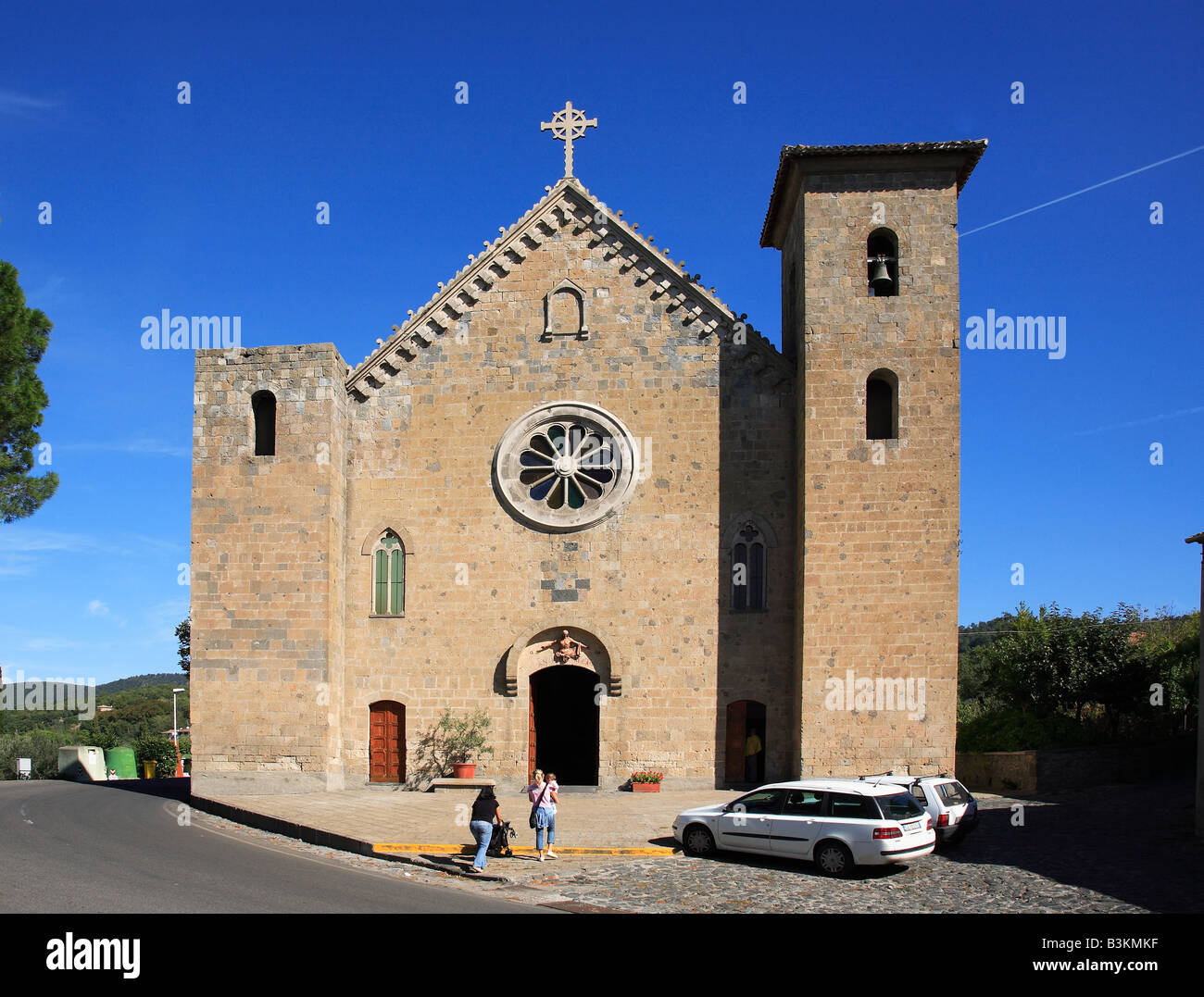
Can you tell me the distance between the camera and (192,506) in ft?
79.8

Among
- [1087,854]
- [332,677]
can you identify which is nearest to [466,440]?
[332,677]

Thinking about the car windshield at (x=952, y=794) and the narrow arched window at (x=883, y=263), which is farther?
the narrow arched window at (x=883, y=263)

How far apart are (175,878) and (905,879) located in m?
10.2

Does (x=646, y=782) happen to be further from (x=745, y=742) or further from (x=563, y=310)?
(x=563, y=310)

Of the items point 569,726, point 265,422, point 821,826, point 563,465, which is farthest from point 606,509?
point 821,826

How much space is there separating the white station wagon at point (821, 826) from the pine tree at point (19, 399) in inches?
882

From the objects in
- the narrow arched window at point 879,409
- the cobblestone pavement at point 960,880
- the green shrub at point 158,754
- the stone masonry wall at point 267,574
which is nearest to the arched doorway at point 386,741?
the stone masonry wall at point 267,574

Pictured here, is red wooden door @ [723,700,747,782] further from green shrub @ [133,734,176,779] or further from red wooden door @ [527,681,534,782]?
green shrub @ [133,734,176,779]

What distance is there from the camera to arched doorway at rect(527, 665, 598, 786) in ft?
85.3

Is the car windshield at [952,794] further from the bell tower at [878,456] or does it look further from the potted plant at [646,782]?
the potted plant at [646,782]

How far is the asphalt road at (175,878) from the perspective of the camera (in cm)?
1218

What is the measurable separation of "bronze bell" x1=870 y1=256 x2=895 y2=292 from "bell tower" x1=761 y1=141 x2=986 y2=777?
0.05 meters

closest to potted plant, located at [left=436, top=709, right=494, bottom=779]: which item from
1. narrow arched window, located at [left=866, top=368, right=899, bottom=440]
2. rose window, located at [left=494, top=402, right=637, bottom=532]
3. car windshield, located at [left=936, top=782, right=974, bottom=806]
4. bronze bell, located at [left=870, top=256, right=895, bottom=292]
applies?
rose window, located at [left=494, top=402, right=637, bottom=532]
